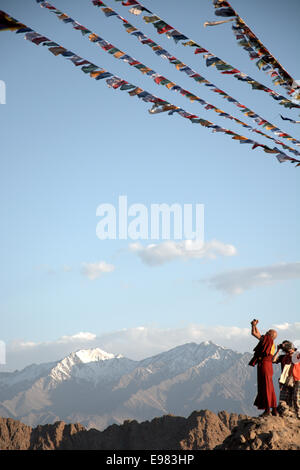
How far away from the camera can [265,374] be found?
A: 17.4m

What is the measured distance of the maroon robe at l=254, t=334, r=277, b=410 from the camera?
17297 mm

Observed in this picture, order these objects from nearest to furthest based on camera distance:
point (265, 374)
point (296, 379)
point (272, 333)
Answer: point (265, 374) < point (272, 333) < point (296, 379)

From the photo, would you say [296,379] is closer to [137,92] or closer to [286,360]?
[286,360]

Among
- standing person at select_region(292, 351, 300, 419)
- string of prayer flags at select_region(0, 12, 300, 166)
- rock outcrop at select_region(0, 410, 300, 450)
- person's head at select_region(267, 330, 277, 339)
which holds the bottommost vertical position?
rock outcrop at select_region(0, 410, 300, 450)

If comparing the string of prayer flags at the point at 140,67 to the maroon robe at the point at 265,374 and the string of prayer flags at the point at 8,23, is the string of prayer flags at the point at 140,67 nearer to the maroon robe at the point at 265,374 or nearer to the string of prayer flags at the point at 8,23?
the string of prayer flags at the point at 8,23

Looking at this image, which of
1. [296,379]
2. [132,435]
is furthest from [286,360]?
[132,435]

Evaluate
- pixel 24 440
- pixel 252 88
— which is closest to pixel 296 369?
pixel 252 88

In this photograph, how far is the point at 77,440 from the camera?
228 feet

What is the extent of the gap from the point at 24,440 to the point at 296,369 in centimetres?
6078

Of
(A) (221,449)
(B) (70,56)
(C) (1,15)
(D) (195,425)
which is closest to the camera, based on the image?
(C) (1,15)

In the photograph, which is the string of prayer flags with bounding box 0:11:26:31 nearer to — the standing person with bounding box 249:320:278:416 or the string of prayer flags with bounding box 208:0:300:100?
the string of prayer flags with bounding box 208:0:300:100

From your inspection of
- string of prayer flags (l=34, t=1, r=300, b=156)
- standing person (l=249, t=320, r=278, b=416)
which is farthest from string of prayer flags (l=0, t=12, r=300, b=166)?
standing person (l=249, t=320, r=278, b=416)

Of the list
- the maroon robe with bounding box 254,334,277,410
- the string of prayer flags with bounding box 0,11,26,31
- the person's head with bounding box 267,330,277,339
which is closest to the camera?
the string of prayer flags with bounding box 0,11,26,31
